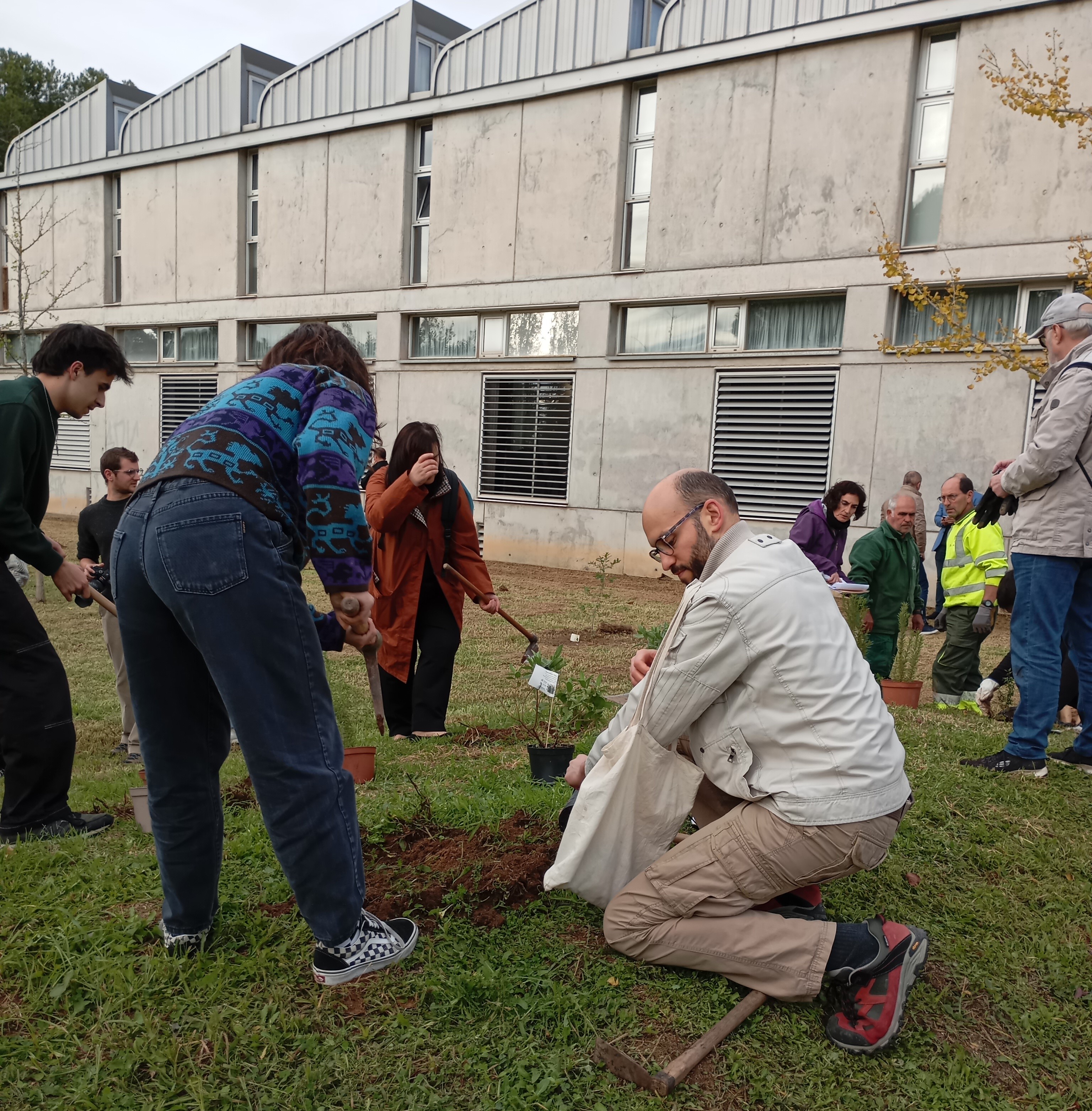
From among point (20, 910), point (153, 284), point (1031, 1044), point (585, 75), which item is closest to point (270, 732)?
point (20, 910)

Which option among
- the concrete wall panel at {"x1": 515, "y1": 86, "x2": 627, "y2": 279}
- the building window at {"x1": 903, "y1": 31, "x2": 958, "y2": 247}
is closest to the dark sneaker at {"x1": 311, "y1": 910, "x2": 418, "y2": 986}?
the building window at {"x1": 903, "y1": 31, "x2": 958, "y2": 247}

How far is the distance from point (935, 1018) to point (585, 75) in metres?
15.4

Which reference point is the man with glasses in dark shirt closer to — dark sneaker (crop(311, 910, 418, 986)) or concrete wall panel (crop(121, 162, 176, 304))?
dark sneaker (crop(311, 910, 418, 986))

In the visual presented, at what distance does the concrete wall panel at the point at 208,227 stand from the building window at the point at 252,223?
0.22 m

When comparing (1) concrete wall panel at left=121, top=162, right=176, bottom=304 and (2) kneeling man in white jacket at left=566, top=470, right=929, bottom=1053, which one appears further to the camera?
(1) concrete wall panel at left=121, top=162, right=176, bottom=304

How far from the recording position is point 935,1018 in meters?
2.55

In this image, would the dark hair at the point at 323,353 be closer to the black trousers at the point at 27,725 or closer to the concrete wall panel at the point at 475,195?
the black trousers at the point at 27,725

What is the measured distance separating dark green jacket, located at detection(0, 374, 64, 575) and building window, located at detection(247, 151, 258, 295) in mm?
17093

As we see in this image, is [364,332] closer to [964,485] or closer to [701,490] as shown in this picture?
[964,485]

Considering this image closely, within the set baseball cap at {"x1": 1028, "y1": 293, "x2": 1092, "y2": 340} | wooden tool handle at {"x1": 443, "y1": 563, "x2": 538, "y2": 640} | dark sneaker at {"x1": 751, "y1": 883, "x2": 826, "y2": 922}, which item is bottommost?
dark sneaker at {"x1": 751, "y1": 883, "x2": 826, "y2": 922}

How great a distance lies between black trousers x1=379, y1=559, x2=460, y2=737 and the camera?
552 cm

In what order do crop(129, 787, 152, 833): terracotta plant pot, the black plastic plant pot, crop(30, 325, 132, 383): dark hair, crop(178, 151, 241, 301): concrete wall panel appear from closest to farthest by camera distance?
crop(129, 787, 152, 833): terracotta plant pot → crop(30, 325, 132, 383): dark hair → the black plastic plant pot → crop(178, 151, 241, 301): concrete wall panel

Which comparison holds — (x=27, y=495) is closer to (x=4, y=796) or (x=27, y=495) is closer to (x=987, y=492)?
(x=4, y=796)

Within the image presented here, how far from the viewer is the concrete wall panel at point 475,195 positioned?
15.7 metres
